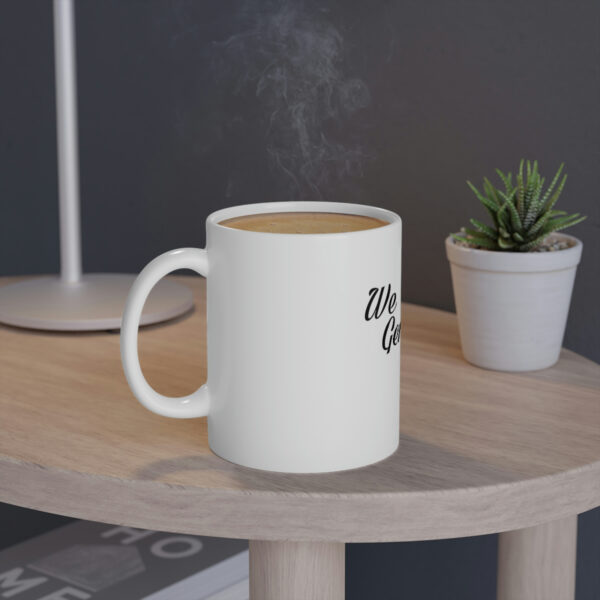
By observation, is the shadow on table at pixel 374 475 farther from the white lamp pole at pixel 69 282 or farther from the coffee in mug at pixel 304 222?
the white lamp pole at pixel 69 282

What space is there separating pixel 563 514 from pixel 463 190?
1.69 feet

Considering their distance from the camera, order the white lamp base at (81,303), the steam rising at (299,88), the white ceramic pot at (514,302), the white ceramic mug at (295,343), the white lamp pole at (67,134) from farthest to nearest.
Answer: the steam rising at (299,88)
the white lamp pole at (67,134)
the white lamp base at (81,303)
the white ceramic pot at (514,302)
the white ceramic mug at (295,343)

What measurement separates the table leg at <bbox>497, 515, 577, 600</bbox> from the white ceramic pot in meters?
0.14

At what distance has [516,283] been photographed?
29.6 inches

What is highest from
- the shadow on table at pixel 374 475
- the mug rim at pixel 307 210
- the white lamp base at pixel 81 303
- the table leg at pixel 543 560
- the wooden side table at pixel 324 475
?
the mug rim at pixel 307 210

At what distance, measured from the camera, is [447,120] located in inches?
40.0

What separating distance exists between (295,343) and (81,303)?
458 mm

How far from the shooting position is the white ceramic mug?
530mm

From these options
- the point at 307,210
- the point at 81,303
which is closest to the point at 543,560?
the point at 307,210

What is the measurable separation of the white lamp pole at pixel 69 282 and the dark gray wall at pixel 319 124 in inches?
10.0

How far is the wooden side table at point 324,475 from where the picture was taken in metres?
0.54

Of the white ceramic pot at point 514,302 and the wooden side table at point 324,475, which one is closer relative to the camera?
the wooden side table at point 324,475

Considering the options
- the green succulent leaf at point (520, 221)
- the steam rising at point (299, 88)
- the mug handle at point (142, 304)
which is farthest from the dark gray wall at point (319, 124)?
the mug handle at point (142, 304)

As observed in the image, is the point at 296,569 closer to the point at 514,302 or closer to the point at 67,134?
the point at 514,302
